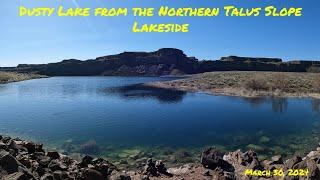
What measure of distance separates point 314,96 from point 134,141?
5267 centimetres

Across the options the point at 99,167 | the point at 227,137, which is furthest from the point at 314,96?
the point at 99,167

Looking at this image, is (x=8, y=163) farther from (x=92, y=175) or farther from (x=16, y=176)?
(x=92, y=175)

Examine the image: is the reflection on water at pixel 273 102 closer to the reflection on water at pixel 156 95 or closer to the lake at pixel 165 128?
the lake at pixel 165 128

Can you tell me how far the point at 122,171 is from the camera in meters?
21.5

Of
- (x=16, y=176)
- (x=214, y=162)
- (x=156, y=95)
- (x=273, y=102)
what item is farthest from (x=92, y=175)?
(x=156, y=95)

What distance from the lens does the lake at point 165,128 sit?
1219 inches

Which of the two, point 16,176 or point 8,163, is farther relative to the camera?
point 8,163

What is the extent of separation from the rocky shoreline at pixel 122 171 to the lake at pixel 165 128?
453cm

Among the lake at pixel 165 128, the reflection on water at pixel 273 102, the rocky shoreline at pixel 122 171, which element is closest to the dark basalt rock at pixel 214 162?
the rocky shoreline at pixel 122 171

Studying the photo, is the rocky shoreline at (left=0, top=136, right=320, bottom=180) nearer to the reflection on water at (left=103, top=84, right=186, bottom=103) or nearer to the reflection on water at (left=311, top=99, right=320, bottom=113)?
the reflection on water at (left=311, top=99, right=320, bottom=113)

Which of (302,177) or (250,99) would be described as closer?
(302,177)

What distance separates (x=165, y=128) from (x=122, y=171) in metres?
19.3

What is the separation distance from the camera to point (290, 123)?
43812 millimetres

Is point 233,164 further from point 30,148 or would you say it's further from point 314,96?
point 314,96
